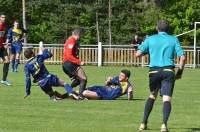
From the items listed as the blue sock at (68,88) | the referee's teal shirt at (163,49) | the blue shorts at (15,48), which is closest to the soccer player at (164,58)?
the referee's teal shirt at (163,49)

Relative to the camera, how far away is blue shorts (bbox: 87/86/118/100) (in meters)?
17.7

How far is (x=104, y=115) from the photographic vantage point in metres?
14.3

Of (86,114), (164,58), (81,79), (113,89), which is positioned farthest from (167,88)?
(81,79)

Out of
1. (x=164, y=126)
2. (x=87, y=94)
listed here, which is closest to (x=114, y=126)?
(x=164, y=126)

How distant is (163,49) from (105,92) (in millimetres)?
5969

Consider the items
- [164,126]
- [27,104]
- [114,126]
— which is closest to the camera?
[164,126]

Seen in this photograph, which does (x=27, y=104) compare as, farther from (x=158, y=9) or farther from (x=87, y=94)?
(x=158, y=9)

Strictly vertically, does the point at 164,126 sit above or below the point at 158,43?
below

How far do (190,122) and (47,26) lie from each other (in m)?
47.6

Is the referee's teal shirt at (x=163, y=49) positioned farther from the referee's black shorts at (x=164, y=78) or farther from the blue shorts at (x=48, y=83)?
the blue shorts at (x=48, y=83)

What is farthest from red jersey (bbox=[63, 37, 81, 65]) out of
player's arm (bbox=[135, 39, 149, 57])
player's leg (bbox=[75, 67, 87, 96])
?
player's arm (bbox=[135, 39, 149, 57])

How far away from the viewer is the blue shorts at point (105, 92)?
1773 cm

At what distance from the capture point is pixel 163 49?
1198cm

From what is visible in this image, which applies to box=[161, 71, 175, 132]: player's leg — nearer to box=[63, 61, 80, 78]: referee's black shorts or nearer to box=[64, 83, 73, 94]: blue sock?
box=[64, 83, 73, 94]: blue sock
